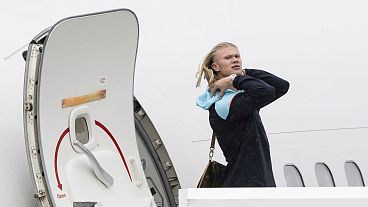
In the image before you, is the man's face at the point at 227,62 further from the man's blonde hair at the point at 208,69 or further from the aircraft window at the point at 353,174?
the aircraft window at the point at 353,174

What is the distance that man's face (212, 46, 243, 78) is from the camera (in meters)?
4.81

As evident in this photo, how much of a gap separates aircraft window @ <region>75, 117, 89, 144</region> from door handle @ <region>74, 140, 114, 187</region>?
140 mm

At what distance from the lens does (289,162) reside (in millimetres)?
5488

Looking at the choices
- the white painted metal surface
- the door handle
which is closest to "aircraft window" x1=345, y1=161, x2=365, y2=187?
the door handle

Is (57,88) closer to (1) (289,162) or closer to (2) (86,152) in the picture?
(2) (86,152)

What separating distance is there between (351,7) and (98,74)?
215cm

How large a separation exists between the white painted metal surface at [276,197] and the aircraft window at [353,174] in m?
2.31

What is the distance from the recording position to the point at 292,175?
18.0ft

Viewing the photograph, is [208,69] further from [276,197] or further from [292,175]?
[276,197]

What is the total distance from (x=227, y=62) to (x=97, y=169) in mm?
940

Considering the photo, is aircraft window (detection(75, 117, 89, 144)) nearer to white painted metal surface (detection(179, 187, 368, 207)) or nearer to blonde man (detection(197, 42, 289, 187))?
blonde man (detection(197, 42, 289, 187))

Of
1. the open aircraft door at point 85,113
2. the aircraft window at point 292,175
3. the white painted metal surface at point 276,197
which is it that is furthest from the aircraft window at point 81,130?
the aircraft window at point 292,175

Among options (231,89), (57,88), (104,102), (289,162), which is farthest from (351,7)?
(57,88)

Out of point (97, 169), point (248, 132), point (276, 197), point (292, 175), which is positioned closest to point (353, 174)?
point (292, 175)
